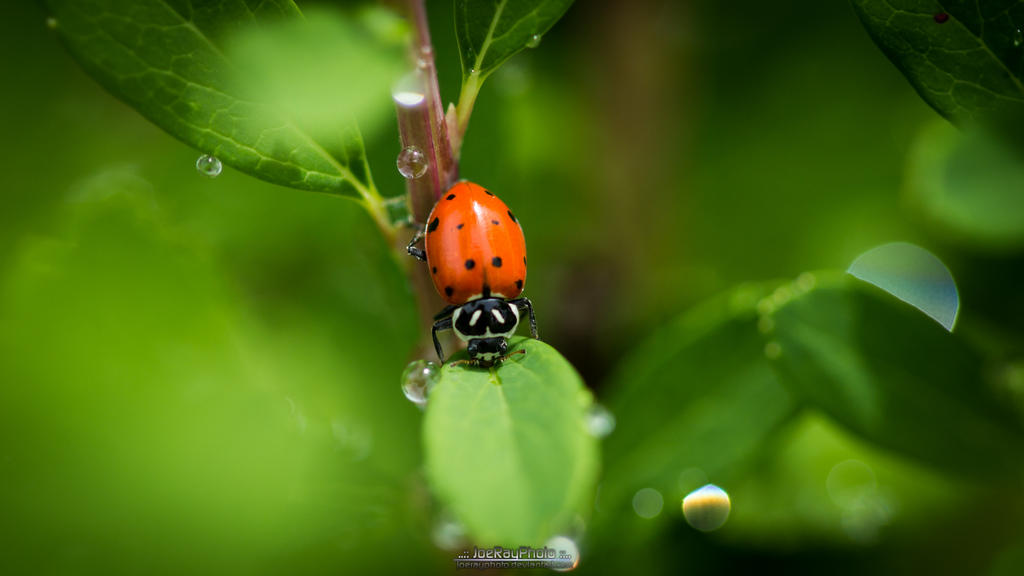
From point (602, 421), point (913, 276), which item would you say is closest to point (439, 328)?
point (602, 421)

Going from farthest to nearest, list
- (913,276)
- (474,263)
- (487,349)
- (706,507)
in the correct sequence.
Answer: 1. (913,276)
2. (706,507)
3. (474,263)
4. (487,349)

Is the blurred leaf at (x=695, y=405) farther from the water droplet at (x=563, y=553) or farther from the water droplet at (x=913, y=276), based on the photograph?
the water droplet at (x=913, y=276)

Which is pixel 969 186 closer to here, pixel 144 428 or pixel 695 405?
pixel 695 405

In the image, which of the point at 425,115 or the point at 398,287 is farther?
the point at 398,287

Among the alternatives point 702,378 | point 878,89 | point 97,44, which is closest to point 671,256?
point 878,89

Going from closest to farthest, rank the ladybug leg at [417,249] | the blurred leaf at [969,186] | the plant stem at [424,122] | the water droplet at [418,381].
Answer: the plant stem at [424,122] < the water droplet at [418,381] < the ladybug leg at [417,249] < the blurred leaf at [969,186]

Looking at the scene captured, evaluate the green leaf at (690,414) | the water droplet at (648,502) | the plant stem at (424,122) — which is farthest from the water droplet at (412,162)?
the water droplet at (648,502)

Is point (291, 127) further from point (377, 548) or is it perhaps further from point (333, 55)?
point (377, 548)

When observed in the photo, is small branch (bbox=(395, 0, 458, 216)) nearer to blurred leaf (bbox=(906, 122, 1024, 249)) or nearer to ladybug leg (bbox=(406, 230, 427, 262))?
ladybug leg (bbox=(406, 230, 427, 262))
